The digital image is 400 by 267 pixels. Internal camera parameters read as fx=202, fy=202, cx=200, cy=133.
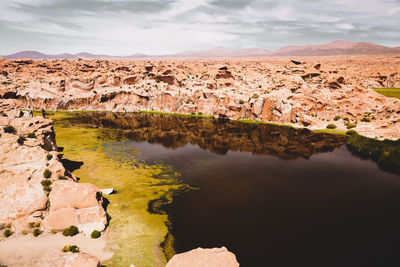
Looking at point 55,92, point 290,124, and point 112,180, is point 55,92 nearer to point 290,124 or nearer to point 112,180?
point 112,180

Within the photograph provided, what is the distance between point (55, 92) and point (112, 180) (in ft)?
306

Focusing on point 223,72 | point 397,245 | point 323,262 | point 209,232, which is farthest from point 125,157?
point 223,72

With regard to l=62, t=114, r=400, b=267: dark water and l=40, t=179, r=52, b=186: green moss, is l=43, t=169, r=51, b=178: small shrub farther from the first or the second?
l=62, t=114, r=400, b=267: dark water

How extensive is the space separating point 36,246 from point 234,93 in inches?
3143

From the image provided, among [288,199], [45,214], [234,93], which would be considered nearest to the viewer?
[45,214]

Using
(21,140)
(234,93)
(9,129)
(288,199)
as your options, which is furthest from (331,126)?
(9,129)

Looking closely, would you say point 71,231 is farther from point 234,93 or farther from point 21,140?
point 234,93

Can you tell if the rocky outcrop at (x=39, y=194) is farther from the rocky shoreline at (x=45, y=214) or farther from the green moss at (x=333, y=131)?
the green moss at (x=333, y=131)

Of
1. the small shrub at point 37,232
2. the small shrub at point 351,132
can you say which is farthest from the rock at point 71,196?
the small shrub at point 351,132

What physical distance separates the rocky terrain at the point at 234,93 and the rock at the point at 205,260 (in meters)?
56.6

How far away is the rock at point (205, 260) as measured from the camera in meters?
14.6

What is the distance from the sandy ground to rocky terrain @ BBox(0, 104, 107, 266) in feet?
0.51

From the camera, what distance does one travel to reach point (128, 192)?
28.7 m

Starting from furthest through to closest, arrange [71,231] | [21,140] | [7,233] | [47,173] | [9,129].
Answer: [9,129], [21,140], [47,173], [71,231], [7,233]
